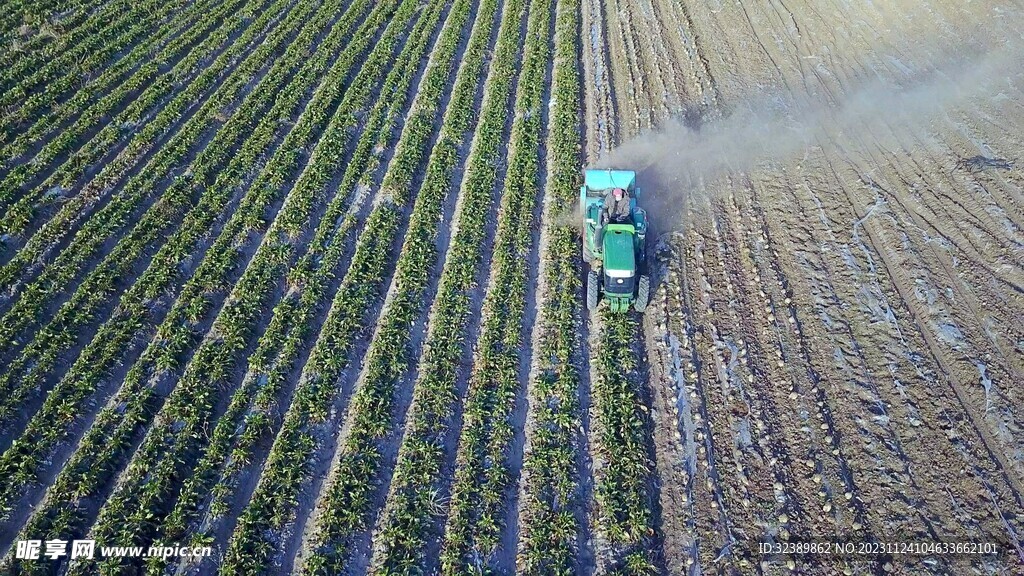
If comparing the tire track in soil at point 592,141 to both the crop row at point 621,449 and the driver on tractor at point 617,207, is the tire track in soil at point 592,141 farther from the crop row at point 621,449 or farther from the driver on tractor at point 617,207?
the driver on tractor at point 617,207

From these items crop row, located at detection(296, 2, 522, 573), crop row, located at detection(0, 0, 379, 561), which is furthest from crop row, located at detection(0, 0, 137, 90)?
crop row, located at detection(296, 2, 522, 573)

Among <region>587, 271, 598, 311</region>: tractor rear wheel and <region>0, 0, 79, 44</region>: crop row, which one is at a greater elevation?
<region>0, 0, 79, 44</region>: crop row

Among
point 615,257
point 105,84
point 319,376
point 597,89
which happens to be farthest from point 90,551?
point 597,89

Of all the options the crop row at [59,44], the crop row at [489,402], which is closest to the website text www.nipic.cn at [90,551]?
the crop row at [489,402]

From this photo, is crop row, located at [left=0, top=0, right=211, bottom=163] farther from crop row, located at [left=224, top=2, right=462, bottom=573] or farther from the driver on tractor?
the driver on tractor

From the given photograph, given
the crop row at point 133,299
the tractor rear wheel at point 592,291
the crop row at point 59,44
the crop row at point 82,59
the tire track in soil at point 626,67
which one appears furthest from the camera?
the crop row at point 59,44

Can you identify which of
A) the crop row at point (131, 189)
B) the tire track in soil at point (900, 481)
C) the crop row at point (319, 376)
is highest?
the crop row at point (131, 189)
